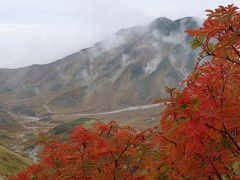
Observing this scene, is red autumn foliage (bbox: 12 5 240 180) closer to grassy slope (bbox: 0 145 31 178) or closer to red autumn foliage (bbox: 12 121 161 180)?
red autumn foliage (bbox: 12 121 161 180)

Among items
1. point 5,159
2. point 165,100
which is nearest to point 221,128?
point 165,100

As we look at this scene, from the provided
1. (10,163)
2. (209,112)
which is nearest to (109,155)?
(209,112)

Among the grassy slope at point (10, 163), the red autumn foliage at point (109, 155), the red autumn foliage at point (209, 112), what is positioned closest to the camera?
the red autumn foliage at point (209, 112)

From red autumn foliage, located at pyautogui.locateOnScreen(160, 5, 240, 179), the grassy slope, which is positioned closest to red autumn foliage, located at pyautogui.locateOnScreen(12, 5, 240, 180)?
red autumn foliage, located at pyautogui.locateOnScreen(160, 5, 240, 179)

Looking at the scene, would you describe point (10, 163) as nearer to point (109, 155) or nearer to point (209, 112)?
point (109, 155)

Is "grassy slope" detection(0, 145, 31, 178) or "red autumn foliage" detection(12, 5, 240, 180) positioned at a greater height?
"red autumn foliage" detection(12, 5, 240, 180)

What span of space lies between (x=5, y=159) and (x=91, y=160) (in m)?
86.1

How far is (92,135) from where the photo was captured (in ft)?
114

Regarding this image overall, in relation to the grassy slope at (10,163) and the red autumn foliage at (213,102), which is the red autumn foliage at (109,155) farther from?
the grassy slope at (10,163)

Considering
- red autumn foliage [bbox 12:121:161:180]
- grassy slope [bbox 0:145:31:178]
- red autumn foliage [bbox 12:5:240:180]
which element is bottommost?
grassy slope [bbox 0:145:31:178]

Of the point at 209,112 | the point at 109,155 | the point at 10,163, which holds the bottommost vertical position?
the point at 10,163

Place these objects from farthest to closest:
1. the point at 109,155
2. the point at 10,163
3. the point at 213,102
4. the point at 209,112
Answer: the point at 10,163 → the point at 109,155 → the point at 213,102 → the point at 209,112

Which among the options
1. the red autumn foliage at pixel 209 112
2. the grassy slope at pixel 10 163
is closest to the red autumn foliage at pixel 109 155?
the red autumn foliage at pixel 209 112

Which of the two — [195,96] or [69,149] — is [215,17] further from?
[69,149]
